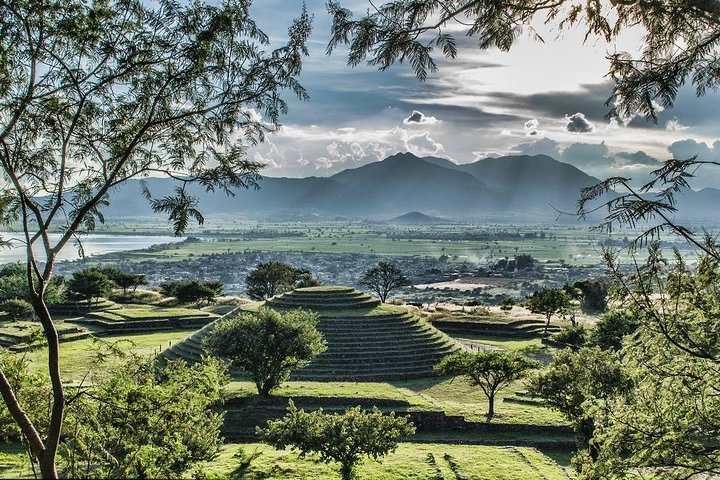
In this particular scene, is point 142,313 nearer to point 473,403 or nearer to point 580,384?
point 473,403

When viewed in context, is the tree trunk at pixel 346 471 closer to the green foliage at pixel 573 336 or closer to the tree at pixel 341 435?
the tree at pixel 341 435

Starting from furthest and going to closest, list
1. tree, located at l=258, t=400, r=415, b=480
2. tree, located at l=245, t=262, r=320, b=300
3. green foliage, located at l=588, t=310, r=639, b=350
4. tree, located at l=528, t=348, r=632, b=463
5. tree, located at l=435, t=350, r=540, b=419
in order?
tree, located at l=245, t=262, r=320, b=300, green foliage, located at l=588, t=310, r=639, b=350, tree, located at l=435, t=350, r=540, b=419, tree, located at l=528, t=348, r=632, b=463, tree, located at l=258, t=400, r=415, b=480

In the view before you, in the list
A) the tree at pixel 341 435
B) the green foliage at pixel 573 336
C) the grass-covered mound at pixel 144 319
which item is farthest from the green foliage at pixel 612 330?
the grass-covered mound at pixel 144 319

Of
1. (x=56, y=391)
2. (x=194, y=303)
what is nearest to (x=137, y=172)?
(x=56, y=391)

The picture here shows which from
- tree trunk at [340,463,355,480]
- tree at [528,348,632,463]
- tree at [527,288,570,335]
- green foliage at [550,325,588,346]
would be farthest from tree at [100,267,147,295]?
tree at [528,348,632,463]

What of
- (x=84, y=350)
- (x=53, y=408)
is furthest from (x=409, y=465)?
(x=84, y=350)

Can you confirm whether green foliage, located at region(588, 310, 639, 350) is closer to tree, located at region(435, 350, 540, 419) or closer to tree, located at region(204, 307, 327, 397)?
tree, located at region(435, 350, 540, 419)
